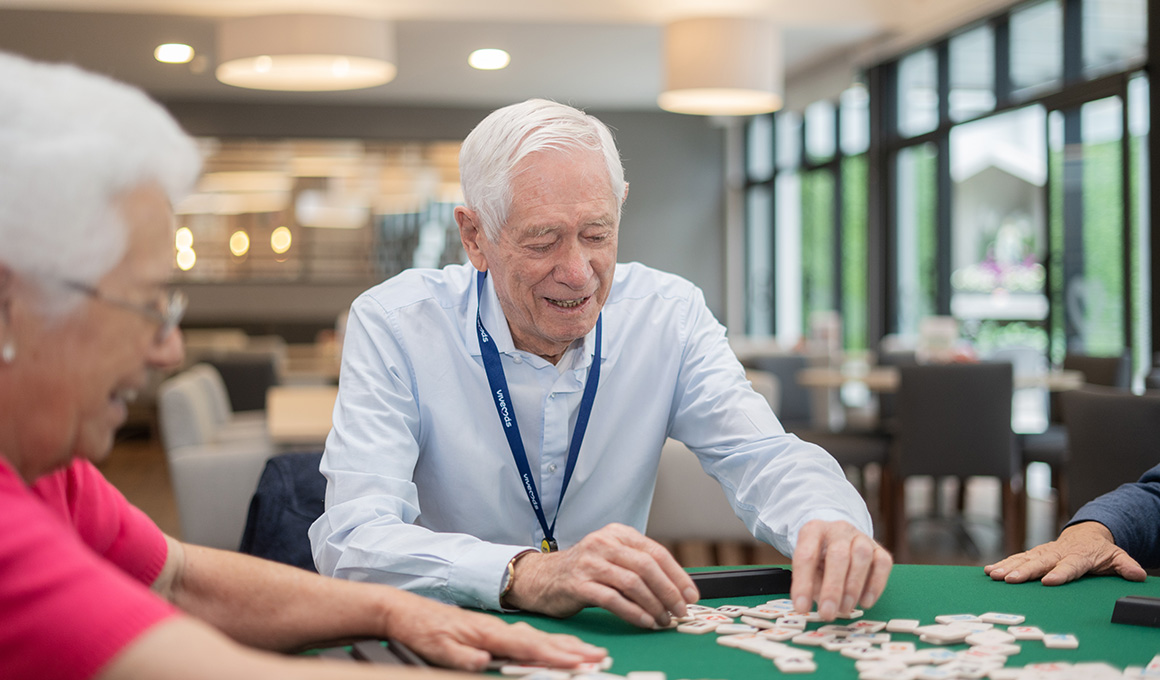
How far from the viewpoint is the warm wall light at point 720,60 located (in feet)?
22.8

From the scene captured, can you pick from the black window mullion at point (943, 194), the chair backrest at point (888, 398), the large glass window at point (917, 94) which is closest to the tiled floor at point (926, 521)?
the chair backrest at point (888, 398)

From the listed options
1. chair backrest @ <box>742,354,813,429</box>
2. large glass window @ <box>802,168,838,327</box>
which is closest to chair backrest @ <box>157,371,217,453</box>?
chair backrest @ <box>742,354,813,429</box>

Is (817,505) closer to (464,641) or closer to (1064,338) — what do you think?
(464,641)

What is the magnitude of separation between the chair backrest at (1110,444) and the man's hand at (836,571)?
56.2 inches

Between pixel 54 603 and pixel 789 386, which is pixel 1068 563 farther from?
pixel 789 386

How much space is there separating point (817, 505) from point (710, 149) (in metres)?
11.9

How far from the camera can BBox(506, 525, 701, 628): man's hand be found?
122 cm

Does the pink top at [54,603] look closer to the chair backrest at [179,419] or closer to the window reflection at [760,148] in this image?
the chair backrest at [179,419]

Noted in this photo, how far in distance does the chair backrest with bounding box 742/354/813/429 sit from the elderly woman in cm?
628

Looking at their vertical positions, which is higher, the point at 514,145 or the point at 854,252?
the point at 854,252

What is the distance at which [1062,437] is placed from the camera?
Result: 17.8 ft

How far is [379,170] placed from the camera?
12328 millimetres

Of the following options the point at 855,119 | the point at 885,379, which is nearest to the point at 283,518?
the point at 885,379

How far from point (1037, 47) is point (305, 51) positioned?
4.93 m
